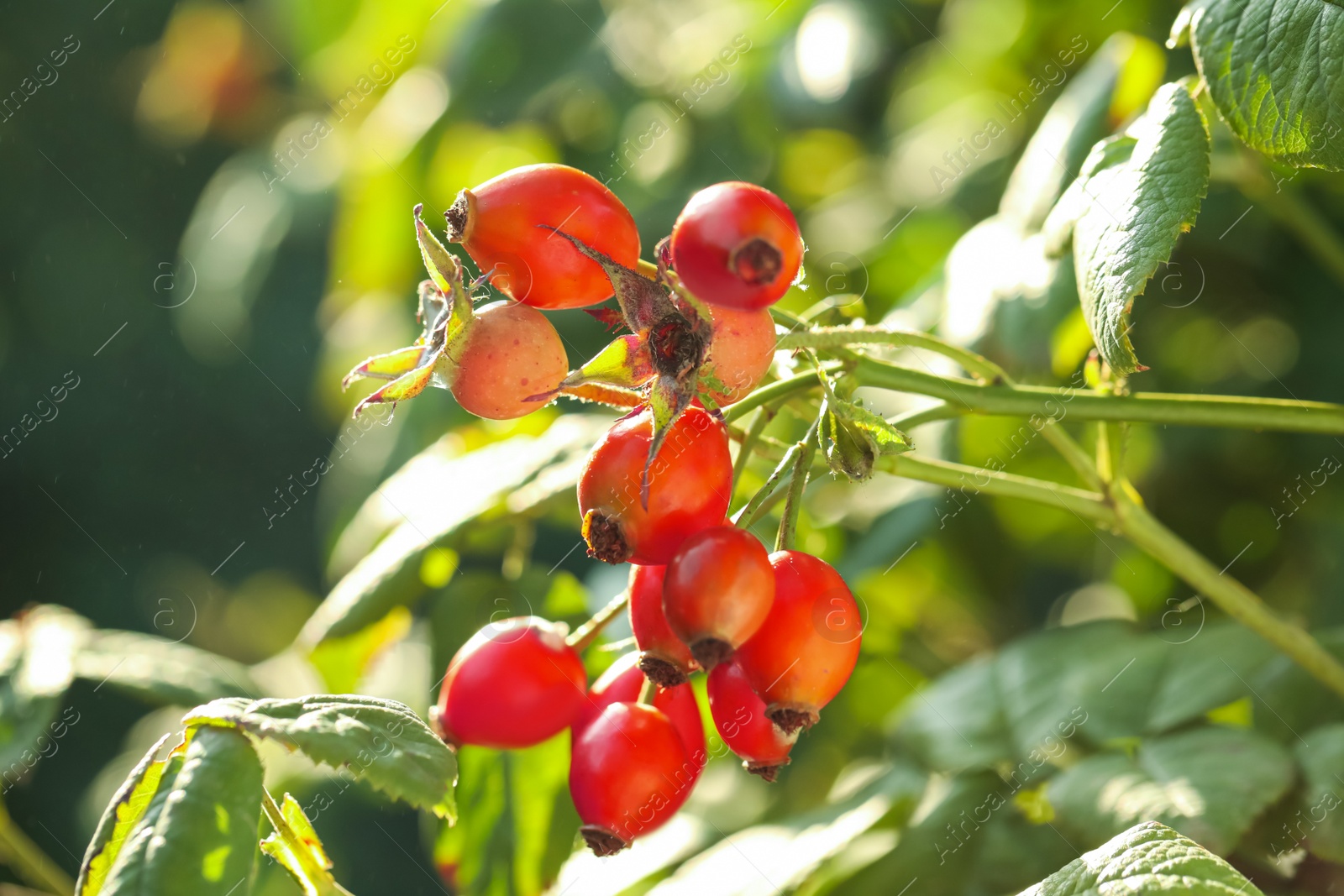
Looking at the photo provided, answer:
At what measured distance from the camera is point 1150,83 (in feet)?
5.66

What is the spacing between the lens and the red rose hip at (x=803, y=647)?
0.93 m

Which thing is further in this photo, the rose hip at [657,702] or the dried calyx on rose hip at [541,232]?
the rose hip at [657,702]

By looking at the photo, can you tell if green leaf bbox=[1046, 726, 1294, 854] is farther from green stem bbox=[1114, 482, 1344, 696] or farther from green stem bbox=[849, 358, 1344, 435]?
green stem bbox=[849, 358, 1344, 435]

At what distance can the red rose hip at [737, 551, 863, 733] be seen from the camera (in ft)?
3.04

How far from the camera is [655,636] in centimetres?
97

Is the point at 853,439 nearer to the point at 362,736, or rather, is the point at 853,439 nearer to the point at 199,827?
the point at 362,736

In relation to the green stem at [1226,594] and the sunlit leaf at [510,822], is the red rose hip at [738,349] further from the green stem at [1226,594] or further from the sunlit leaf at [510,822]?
the sunlit leaf at [510,822]

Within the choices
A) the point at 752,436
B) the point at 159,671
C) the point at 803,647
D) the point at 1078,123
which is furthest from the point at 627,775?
the point at 1078,123

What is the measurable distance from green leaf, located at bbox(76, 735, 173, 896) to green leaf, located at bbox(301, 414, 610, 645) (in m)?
0.57

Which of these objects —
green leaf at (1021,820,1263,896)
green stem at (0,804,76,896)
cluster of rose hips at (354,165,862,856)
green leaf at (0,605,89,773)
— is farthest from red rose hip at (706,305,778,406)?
green stem at (0,804,76,896)

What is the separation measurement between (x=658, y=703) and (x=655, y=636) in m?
0.17

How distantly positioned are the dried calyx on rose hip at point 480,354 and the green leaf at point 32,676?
3.25ft

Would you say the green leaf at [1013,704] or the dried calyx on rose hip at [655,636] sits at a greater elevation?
the dried calyx on rose hip at [655,636]

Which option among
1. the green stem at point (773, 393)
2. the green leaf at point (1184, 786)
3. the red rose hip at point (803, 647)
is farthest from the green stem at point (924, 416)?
the green leaf at point (1184, 786)
